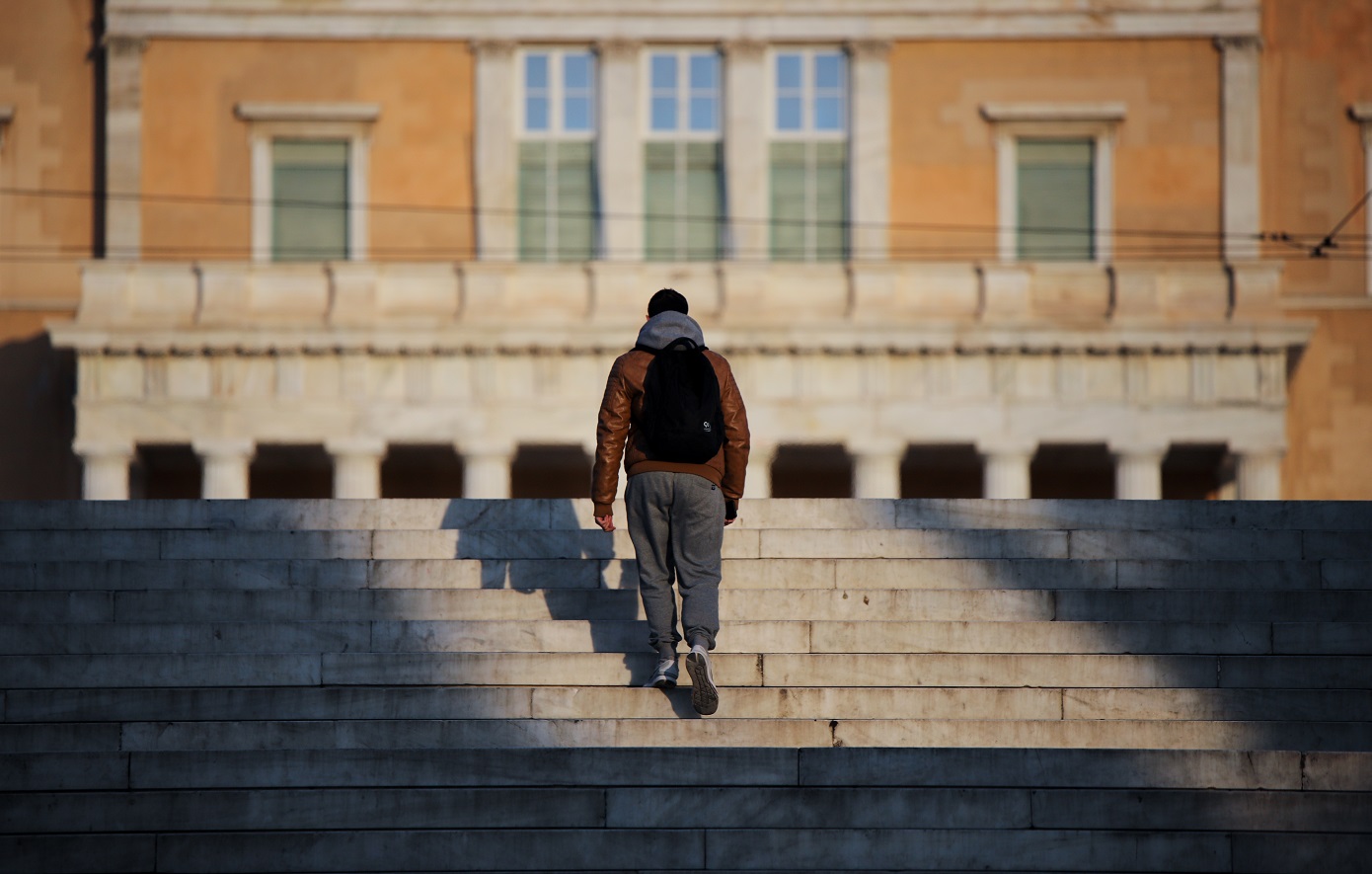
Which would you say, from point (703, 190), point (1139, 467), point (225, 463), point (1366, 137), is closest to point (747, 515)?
point (1139, 467)

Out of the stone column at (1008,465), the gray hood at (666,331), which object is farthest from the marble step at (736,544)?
the stone column at (1008,465)

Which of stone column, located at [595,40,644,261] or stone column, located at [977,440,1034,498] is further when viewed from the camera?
stone column, located at [595,40,644,261]

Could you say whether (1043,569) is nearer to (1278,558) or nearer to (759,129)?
(1278,558)

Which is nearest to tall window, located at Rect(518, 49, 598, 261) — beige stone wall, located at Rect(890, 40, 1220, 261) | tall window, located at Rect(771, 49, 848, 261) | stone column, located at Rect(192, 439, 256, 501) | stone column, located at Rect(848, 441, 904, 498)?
tall window, located at Rect(771, 49, 848, 261)

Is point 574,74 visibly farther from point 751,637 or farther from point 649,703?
point 649,703

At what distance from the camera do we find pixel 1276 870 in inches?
443

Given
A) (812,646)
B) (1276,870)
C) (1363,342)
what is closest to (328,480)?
(1363,342)

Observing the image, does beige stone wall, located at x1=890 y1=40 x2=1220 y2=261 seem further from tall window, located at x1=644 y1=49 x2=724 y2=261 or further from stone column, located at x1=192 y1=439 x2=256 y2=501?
stone column, located at x1=192 y1=439 x2=256 y2=501

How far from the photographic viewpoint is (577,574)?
14844 millimetres

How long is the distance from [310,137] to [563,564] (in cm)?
2181

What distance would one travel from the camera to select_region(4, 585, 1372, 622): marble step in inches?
553

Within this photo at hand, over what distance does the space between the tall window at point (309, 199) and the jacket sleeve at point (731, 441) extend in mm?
22831

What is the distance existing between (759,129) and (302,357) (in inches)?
314

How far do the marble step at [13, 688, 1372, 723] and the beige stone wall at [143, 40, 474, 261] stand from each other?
22717 millimetres
